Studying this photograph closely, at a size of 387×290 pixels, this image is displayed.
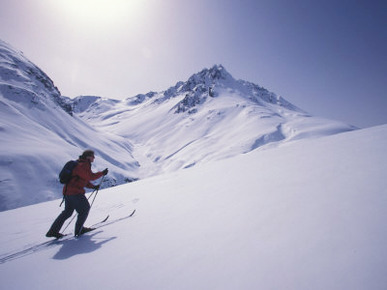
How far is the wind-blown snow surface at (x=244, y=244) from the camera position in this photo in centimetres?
190

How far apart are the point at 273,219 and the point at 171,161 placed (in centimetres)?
7582

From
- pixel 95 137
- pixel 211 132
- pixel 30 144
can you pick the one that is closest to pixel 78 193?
pixel 30 144

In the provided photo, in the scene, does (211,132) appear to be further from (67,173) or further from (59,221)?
(59,221)

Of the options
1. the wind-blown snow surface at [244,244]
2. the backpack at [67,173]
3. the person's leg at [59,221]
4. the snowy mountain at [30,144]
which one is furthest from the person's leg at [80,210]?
the snowy mountain at [30,144]

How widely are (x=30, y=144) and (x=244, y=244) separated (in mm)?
45160

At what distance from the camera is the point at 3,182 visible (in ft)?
83.6

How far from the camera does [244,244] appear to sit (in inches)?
99.6

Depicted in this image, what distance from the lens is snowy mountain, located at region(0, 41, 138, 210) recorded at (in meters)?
26.6

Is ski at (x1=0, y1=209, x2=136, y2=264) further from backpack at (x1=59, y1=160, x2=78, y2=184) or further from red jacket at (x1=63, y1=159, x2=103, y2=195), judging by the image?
backpack at (x1=59, y1=160, x2=78, y2=184)

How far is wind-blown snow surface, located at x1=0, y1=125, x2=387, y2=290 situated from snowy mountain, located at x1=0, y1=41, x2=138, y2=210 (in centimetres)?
2772

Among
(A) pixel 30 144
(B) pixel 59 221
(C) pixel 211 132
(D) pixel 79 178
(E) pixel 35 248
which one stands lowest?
(A) pixel 30 144

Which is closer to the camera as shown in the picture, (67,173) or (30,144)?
(67,173)

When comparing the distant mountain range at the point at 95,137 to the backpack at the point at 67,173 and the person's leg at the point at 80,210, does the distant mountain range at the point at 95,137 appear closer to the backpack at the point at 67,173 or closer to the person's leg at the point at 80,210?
the person's leg at the point at 80,210

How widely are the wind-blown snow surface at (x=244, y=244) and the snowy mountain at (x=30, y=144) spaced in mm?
27717
